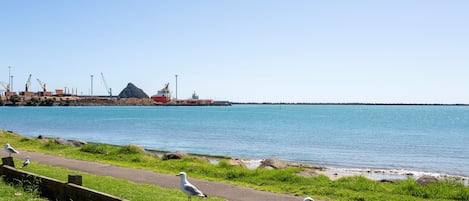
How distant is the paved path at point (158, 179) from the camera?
13.7 meters

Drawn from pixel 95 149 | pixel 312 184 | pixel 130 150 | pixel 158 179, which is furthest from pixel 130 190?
pixel 95 149

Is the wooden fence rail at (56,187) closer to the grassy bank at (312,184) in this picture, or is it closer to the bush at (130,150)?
the grassy bank at (312,184)

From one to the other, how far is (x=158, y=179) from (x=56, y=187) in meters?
5.65

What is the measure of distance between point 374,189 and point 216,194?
16.7 feet

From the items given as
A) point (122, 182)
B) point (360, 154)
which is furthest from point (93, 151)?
point (360, 154)

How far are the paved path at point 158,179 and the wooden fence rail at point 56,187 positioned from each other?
412 cm

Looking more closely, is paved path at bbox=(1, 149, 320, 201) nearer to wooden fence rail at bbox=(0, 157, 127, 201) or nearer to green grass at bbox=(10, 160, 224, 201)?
green grass at bbox=(10, 160, 224, 201)

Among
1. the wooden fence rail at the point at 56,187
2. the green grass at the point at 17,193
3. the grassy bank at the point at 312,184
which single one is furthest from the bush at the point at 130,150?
the green grass at the point at 17,193

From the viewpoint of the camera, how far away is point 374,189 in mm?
15031

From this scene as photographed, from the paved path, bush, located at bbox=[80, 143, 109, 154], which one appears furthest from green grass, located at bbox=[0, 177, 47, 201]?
bush, located at bbox=[80, 143, 109, 154]

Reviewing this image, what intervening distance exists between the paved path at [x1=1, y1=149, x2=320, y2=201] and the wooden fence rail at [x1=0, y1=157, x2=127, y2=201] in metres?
4.12

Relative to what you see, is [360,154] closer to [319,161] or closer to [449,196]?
[319,161]

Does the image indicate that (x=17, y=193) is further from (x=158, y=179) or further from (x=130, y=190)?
(x=158, y=179)

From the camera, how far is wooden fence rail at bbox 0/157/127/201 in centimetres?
970
